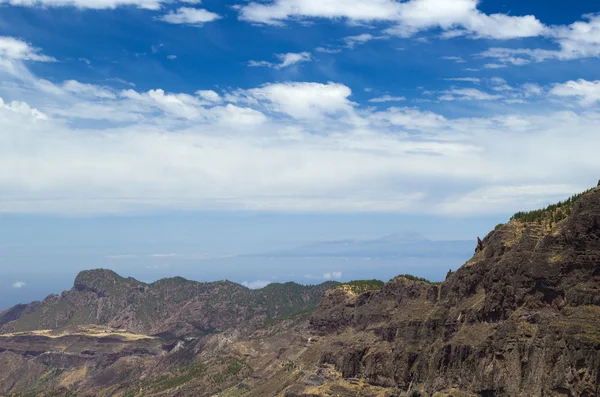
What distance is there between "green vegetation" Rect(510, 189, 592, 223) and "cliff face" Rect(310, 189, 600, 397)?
188 cm

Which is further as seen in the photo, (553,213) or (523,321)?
(553,213)

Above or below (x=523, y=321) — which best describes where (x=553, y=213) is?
above

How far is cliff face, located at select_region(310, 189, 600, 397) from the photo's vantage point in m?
128

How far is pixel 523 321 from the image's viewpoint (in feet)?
470

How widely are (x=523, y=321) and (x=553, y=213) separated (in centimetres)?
3846

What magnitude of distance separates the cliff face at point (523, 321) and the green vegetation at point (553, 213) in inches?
74.1

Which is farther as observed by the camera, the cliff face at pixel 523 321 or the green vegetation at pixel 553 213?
the green vegetation at pixel 553 213

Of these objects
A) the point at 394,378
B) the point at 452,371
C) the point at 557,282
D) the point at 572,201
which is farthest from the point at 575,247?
the point at 394,378

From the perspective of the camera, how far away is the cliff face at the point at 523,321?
422 ft

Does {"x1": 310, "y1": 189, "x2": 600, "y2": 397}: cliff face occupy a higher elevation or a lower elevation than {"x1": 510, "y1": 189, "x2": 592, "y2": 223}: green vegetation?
lower

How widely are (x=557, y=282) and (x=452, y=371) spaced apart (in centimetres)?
3583

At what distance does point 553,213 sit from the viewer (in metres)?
167

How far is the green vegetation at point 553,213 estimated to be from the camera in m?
161

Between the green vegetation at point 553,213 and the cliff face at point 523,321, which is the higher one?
the green vegetation at point 553,213
